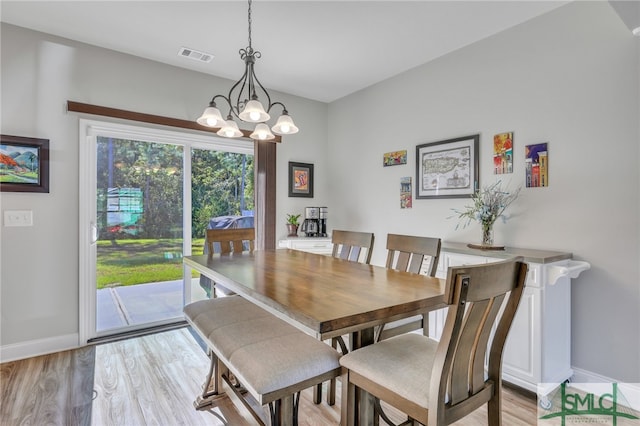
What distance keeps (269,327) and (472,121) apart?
240 cm

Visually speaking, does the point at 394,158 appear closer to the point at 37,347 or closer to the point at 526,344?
the point at 526,344

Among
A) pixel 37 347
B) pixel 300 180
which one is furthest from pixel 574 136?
pixel 37 347

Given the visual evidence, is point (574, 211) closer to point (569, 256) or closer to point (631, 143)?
point (569, 256)

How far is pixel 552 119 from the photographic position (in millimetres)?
2336

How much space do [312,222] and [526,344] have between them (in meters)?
2.53

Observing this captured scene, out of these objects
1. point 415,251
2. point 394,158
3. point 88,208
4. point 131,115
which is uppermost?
point 131,115

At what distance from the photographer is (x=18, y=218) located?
2.59 metres

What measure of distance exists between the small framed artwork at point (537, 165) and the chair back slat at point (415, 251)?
3.51 ft

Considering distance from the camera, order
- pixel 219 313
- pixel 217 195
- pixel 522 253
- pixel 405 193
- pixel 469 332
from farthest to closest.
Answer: pixel 217 195, pixel 405 193, pixel 522 253, pixel 219 313, pixel 469 332

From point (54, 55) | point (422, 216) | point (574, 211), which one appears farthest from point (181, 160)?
point (574, 211)

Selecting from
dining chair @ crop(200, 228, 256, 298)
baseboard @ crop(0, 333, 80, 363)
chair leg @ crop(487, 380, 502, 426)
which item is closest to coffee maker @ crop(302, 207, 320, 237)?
dining chair @ crop(200, 228, 256, 298)

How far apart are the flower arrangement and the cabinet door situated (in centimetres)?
51

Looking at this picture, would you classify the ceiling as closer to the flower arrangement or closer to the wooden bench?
the flower arrangement

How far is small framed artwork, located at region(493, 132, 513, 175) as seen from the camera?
100 inches
